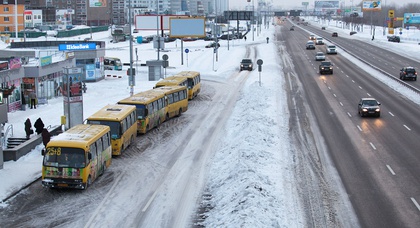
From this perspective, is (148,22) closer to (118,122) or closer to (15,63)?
(15,63)

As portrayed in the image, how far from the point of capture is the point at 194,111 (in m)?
42.9

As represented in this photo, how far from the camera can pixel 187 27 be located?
78.3 m

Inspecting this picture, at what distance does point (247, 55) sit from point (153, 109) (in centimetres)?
5885

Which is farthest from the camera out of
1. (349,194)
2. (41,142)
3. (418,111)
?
(418,111)

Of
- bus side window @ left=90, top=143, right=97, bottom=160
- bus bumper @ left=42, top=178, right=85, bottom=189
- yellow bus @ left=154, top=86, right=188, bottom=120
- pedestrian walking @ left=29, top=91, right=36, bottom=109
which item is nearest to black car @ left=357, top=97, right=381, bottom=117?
yellow bus @ left=154, top=86, right=188, bottom=120

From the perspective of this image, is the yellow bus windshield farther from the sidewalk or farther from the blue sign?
the blue sign

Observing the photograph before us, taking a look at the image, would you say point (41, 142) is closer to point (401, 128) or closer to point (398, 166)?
point (398, 166)

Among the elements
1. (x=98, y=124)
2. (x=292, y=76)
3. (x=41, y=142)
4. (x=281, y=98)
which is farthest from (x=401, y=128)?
(x=292, y=76)

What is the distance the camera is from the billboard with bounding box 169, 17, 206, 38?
77.6 metres

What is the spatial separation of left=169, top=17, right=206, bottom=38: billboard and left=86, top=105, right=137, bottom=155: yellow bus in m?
47.4

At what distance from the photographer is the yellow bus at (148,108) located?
33.7m

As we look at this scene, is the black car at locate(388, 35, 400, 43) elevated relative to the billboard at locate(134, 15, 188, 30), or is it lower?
lower

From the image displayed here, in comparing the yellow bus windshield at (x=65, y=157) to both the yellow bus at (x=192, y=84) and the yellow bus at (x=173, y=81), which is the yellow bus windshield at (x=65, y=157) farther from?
the yellow bus at (x=192, y=84)

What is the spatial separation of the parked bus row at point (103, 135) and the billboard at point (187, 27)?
111ft
